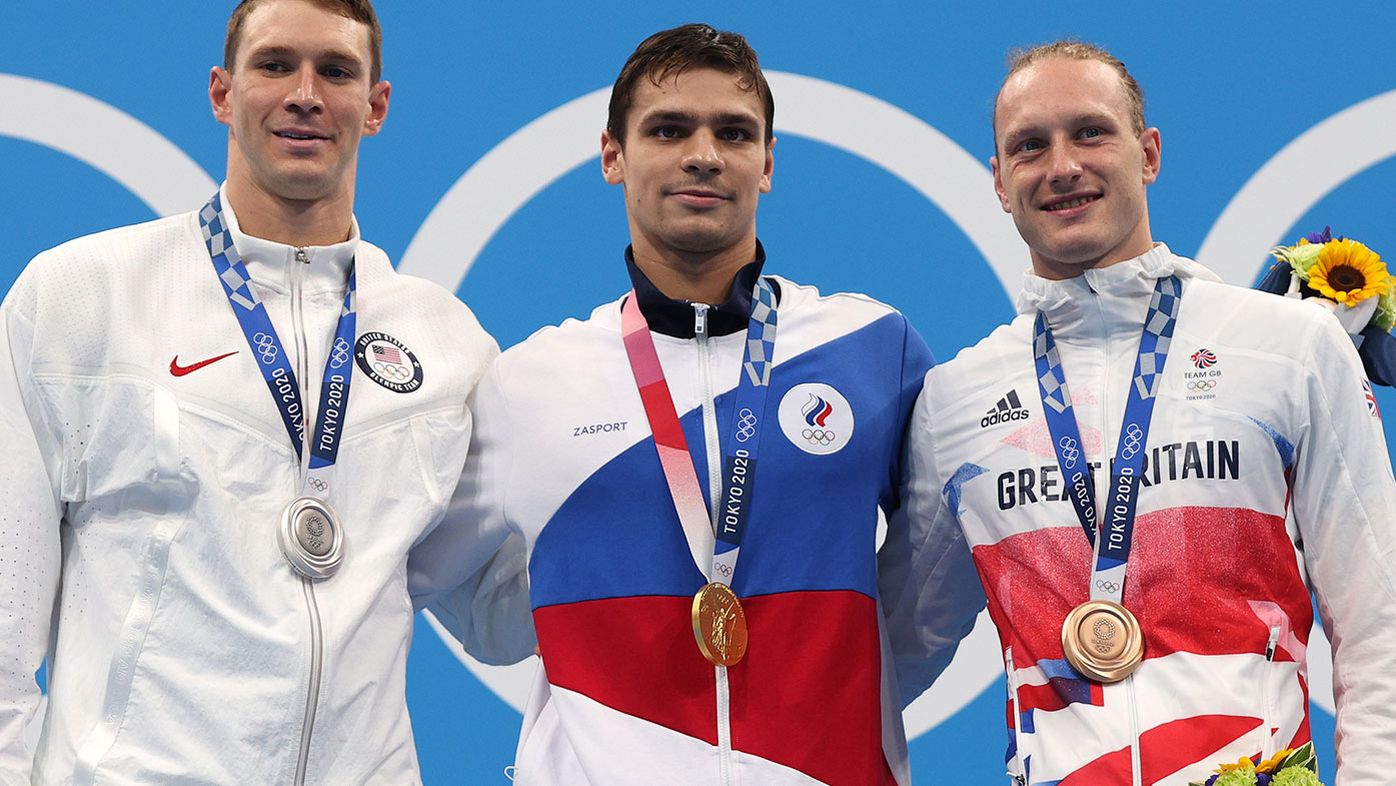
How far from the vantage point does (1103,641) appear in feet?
8.82

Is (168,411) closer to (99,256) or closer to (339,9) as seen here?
(99,256)

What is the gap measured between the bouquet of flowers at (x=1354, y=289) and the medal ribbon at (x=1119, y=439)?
38 cm

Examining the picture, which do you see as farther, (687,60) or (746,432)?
(687,60)

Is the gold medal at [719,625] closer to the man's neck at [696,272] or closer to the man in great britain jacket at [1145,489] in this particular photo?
the man in great britain jacket at [1145,489]

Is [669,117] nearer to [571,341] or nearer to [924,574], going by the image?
[571,341]

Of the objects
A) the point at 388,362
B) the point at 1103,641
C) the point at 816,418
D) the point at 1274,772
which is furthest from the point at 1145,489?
the point at 388,362

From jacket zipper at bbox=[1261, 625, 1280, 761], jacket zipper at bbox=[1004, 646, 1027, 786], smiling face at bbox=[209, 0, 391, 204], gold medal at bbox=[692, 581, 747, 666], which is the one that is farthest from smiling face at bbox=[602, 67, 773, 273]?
jacket zipper at bbox=[1261, 625, 1280, 761]

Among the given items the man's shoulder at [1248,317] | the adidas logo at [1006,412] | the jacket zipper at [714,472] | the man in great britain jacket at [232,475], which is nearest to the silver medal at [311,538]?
the man in great britain jacket at [232,475]

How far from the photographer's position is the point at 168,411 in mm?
2828

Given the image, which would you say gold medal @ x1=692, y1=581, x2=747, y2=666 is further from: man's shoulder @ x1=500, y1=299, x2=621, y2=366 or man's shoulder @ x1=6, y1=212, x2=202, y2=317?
man's shoulder @ x1=6, y1=212, x2=202, y2=317

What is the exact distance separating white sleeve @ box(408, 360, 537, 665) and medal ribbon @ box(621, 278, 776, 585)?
12.1 inches

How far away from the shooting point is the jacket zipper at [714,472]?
112 inches

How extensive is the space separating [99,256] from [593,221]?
171 centimetres

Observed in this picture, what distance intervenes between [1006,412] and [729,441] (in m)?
0.51
